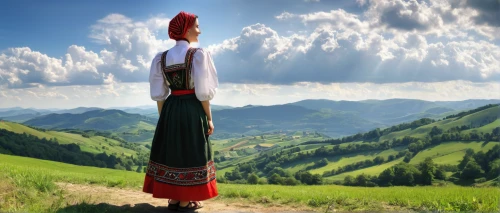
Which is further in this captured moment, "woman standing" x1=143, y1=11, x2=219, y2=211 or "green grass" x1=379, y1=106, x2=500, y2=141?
"green grass" x1=379, y1=106, x2=500, y2=141

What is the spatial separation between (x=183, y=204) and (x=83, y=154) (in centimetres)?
13512

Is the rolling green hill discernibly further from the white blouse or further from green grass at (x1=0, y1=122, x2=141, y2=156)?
the white blouse

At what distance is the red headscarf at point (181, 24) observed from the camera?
6461mm

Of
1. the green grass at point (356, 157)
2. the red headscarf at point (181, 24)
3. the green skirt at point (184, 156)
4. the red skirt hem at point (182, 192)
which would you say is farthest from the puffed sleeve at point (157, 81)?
the green grass at point (356, 157)

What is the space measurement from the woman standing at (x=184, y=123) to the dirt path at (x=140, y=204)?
0.48m

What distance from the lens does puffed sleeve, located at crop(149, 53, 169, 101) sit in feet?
21.8

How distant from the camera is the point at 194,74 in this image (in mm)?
6203

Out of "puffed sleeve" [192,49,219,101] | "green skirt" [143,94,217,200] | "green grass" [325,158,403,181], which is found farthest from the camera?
"green grass" [325,158,403,181]

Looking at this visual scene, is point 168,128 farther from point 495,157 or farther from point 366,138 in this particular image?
point 366,138

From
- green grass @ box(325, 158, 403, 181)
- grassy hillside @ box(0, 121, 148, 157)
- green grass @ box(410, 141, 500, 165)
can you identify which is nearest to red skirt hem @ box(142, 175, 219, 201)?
green grass @ box(325, 158, 403, 181)

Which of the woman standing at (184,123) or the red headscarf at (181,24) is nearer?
the woman standing at (184,123)

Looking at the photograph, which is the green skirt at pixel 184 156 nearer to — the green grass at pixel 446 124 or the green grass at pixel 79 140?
the green grass at pixel 79 140

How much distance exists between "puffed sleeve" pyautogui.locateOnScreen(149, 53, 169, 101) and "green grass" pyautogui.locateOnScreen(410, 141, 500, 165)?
129 meters

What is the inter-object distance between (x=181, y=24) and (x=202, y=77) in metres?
1.08
